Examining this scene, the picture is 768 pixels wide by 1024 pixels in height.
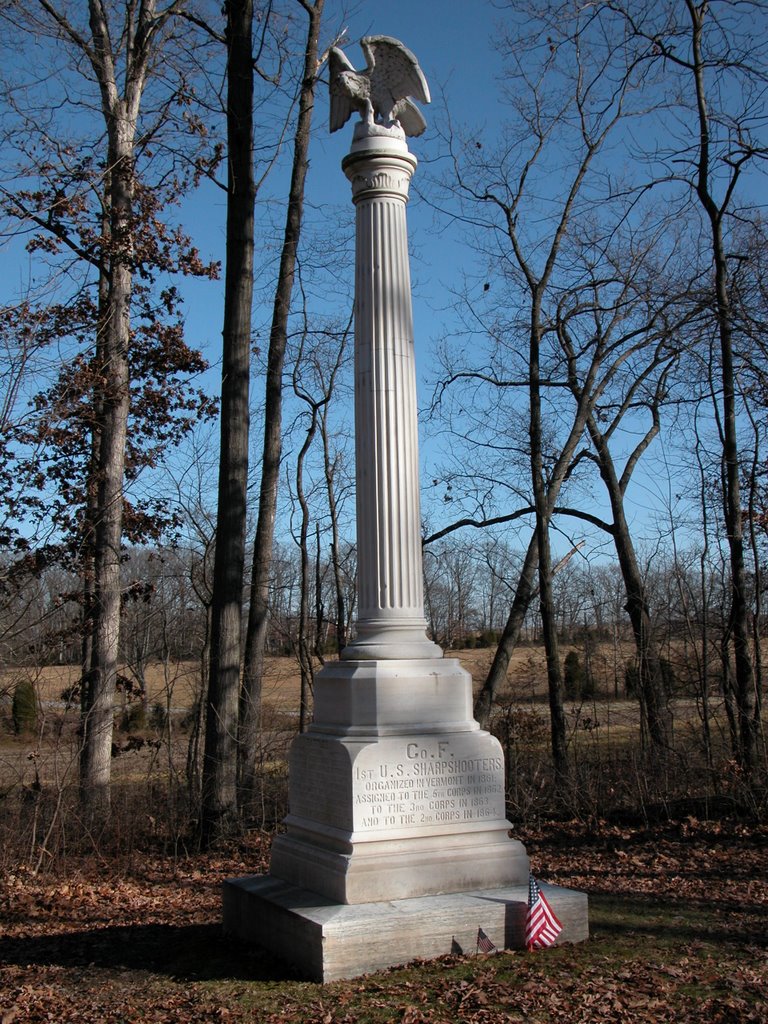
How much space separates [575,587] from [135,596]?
8073mm

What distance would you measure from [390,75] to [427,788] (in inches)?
208

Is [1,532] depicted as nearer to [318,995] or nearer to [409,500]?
[409,500]

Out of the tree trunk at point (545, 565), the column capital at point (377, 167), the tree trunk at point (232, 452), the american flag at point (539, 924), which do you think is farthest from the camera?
the tree trunk at point (545, 565)

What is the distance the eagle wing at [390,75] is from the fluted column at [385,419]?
36 centimetres

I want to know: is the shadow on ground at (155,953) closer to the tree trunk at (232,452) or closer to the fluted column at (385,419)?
the fluted column at (385,419)

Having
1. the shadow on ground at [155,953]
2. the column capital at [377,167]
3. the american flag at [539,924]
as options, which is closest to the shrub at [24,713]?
the shadow on ground at [155,953]

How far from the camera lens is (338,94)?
767 cm

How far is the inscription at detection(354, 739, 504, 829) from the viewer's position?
6.29m

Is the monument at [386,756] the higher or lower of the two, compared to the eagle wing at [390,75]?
lower

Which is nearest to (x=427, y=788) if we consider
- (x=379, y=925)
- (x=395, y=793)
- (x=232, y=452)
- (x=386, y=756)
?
(x=395, y=793)

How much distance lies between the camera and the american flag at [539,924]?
20.0 ft

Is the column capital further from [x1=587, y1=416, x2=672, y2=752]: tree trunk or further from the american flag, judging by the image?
[x1=587, y1=416, x2=672, y2=752]: tree trunk

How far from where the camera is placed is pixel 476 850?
256 inches

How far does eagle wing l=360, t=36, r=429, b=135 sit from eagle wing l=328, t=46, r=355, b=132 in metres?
0.18
